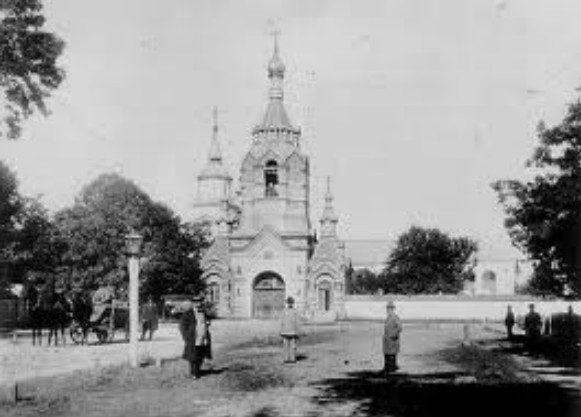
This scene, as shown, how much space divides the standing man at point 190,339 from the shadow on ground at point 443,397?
2.65 m

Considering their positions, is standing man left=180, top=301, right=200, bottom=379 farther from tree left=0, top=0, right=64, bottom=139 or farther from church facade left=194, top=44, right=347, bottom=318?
church facade left=194, top=44, right=347, bottom=318

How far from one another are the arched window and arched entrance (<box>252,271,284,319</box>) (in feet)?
22.3

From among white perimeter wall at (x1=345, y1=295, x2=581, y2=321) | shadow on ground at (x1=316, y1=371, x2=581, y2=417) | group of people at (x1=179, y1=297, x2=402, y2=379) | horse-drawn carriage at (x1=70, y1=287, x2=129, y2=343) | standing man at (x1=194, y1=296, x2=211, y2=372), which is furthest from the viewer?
white perimeter wall at (x1=345, y1=295, x2=581, y2=321)

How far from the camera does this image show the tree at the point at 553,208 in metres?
22.5

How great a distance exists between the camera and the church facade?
6956 cm

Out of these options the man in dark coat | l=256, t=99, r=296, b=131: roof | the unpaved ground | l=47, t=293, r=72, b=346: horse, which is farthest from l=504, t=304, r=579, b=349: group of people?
l=256, t=99, r=296, b=131: roof

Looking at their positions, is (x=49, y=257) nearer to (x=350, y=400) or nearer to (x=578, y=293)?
(x=578, y=293)

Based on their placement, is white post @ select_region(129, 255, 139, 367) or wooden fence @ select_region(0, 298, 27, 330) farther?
wooden fence @ select_region(0, 298, 27, 330)

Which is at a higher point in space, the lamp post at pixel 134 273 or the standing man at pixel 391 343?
the lamp post at pixel 134 273

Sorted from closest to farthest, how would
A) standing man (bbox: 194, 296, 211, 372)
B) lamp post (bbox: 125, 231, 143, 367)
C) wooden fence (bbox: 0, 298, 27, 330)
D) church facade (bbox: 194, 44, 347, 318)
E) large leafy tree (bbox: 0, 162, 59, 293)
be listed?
standing man (bbox: 194, 296, 211, 372), lamp post (bbox: 125, 231, 143, 367), wooden fence (bbox: 0, 298, 27, 330), large leafy tree (bbox: 0, 162, 59, 293), church facade (bbox: 194, 44, 347, 318)

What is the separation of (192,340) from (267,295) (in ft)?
173

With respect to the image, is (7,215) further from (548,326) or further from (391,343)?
(391,343)

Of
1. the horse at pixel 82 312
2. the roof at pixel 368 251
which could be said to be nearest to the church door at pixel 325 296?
the horse at pixel 82 312

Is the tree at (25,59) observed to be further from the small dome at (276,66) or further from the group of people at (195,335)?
the small dome at (276,66)
